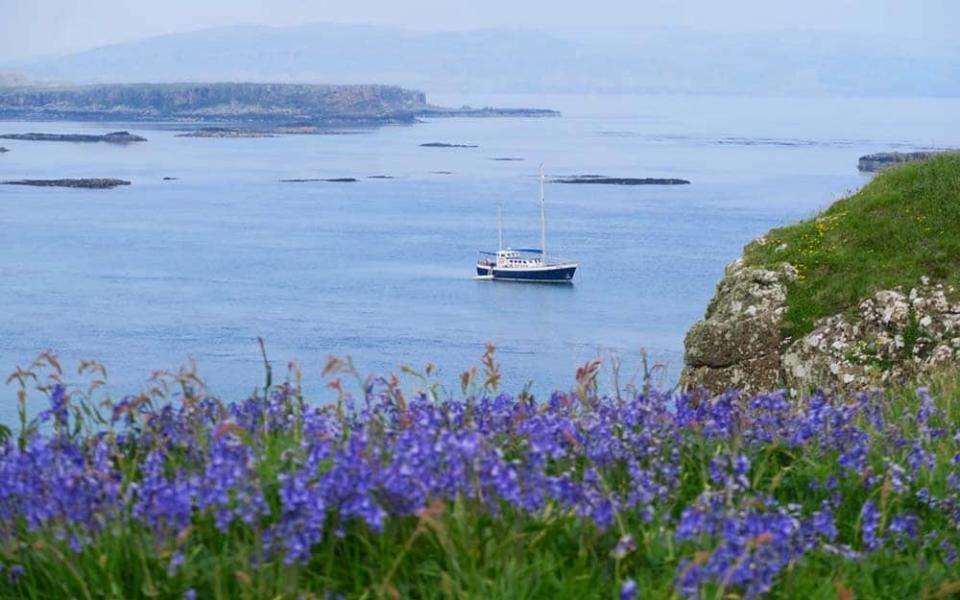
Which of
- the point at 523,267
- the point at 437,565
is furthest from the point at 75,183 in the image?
the point at 437,565

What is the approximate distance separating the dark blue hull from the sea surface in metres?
0.93

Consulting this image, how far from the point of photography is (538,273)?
8294 cm

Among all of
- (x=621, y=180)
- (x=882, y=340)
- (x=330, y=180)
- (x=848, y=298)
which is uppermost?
(x=848, y=298)

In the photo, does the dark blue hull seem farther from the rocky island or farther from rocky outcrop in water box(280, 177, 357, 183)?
the rocky island

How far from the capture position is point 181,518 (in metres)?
4.03

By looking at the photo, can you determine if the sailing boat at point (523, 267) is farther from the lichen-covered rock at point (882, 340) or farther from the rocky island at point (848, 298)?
the lichen-covered rock at point (882, 340)

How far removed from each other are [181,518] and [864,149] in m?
183

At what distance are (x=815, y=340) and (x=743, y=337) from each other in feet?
3.11

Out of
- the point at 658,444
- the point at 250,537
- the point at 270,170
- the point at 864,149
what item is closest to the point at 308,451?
the point at 250,537

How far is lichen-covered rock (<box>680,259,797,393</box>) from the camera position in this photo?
15211mm

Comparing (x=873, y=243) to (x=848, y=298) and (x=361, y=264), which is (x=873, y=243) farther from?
(x=361, y=264)

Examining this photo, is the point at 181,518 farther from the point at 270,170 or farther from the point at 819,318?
the point at 270,170

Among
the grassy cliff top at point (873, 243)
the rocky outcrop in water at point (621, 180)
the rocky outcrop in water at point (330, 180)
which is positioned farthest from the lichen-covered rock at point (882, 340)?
the rocky outcrop in water at point (330, 180)

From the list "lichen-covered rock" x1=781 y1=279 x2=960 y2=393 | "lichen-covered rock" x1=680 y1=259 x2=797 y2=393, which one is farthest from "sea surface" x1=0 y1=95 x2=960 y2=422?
"lichen-covered rock" x1=781 y1=279 x2=960 y2=393
